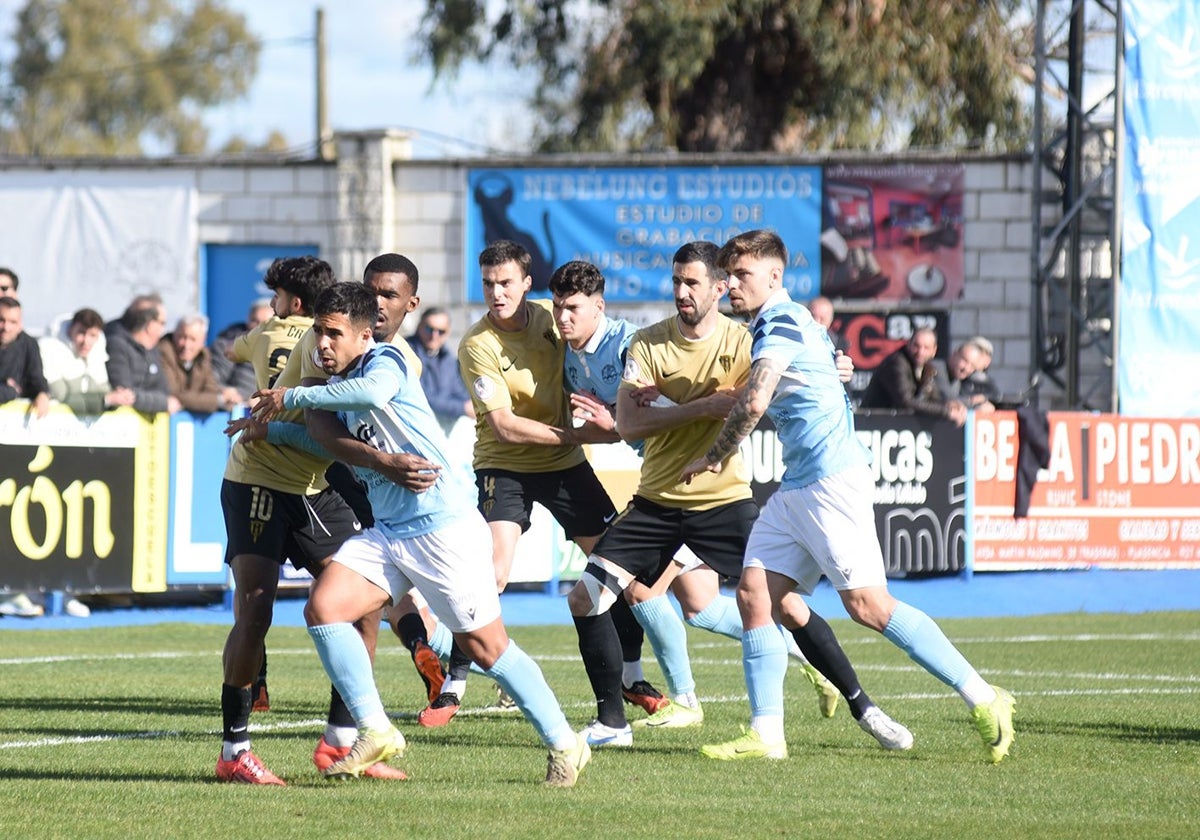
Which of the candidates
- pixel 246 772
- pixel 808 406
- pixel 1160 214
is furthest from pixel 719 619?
pixel 1160 214

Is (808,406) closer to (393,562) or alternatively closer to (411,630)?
(393,562)

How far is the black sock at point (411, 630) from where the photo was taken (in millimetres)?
9352

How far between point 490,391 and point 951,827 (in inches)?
135

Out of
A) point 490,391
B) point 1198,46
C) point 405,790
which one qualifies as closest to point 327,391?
point 405,790

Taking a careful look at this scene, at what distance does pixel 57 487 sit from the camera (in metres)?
14.0

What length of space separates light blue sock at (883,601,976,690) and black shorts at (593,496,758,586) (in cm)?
96

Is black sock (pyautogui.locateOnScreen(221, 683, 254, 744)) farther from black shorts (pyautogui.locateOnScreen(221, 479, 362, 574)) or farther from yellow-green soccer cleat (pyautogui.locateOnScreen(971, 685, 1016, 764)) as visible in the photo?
yellow-green soccer cleat (pyautogui.locateOnScreen(971, 685, 1016, 764))

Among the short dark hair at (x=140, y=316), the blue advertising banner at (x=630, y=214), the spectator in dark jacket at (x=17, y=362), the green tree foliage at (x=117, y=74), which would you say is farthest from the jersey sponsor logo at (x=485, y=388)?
the green tree foliage at (x=117, y=74)

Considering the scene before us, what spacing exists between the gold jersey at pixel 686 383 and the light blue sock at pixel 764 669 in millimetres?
830

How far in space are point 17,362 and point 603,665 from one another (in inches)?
290

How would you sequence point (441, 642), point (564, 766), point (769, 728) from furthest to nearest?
point (441, 642) < point (769, 728) < point (564, 766)

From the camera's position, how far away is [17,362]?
14.0 metres

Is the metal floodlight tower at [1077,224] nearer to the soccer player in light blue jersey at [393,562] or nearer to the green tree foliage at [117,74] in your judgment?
the soccer player in light blue jersey at [393,562]

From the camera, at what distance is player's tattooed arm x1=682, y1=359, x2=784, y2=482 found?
7445mm
